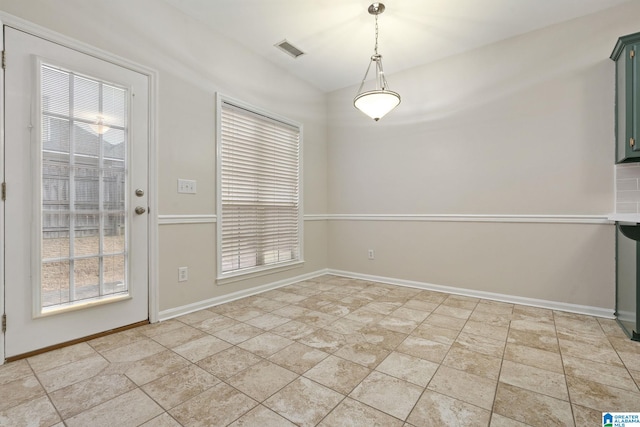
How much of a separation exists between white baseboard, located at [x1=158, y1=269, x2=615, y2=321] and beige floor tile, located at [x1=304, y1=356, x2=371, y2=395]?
4.96 feet

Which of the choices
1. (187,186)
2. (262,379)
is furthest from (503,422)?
(187,186)

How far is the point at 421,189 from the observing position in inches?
141

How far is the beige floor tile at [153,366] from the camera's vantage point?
1.65m

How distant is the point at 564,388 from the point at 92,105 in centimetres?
342

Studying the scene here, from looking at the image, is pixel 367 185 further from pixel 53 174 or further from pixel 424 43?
pixel 53 174

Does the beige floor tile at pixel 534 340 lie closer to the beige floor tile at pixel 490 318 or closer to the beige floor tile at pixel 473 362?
the beige floor tile at pixel 490 318

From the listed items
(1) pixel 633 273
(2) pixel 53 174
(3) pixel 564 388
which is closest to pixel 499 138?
(1) pixel 633 273

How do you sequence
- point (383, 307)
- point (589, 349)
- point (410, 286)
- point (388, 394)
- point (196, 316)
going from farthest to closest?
point (410, 286) < point (383, 307) < point (196, 316) < point (589, 349) < point (388, 394)

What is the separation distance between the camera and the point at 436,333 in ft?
7.38

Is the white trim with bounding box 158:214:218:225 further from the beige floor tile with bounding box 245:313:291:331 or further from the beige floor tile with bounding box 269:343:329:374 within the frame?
the beige floor tile with bounding box 269:343:329:374

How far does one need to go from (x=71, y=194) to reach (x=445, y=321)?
118 inches

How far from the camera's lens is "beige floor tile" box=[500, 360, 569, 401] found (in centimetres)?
152

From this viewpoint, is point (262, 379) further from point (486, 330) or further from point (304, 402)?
point (486, 330)

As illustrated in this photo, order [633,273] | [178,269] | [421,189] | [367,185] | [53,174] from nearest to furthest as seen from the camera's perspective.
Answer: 1. [53,174]
2. [633,273]
3. [178,269]
4. [421,189]
5. [367,185]
